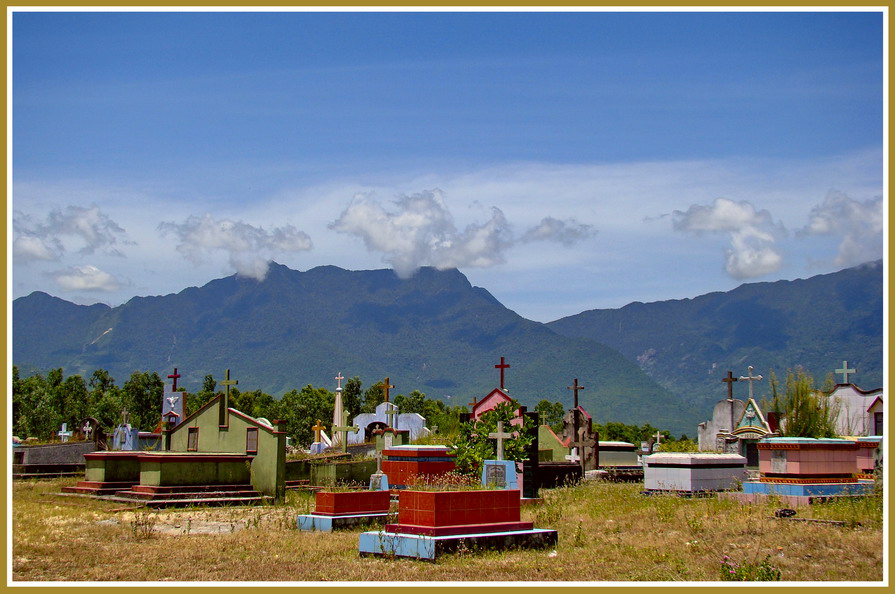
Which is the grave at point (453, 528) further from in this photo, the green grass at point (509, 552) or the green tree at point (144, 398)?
the green tree at point (144, 398)

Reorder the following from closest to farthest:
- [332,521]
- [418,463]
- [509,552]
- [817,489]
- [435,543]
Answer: [435,543] < [509,552] < [332,521] < [817,489] < [418,463]

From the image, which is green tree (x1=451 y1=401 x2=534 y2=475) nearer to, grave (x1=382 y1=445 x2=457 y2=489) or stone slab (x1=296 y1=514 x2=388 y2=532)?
grave (x1=382 y1=445 x2=457 y2=489)

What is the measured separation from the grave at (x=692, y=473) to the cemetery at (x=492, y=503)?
5cm

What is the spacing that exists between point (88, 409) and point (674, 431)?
145688 mm

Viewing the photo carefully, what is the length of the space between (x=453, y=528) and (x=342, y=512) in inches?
163

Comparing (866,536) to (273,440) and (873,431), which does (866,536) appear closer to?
(873,431)

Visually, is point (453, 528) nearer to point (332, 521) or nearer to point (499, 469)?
point (332, 521)

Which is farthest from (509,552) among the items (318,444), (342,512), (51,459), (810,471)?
(318,444)

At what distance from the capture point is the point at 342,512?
62.0 ft

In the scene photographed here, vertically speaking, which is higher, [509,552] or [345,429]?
[345,429]

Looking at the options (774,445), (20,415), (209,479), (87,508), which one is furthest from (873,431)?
(20,415)

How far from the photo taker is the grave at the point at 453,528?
1483 centimetres

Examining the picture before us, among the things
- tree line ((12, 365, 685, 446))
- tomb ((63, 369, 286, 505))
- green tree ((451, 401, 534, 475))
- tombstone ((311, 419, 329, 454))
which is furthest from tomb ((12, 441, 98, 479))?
tree line ((12, 365, 685, 446))

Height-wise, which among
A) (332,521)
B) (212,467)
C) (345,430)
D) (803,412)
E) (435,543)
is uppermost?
(803,412)
